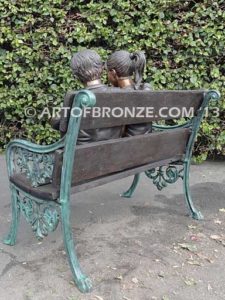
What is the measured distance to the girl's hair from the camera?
309cm

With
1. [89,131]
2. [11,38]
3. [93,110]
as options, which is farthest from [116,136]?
[11,38]

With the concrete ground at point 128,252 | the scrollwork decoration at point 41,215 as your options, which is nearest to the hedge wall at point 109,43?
the concrete ground at point 128,252

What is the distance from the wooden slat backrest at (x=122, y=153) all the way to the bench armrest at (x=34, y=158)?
147 millimetres

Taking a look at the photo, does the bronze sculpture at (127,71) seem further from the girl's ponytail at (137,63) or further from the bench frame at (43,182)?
the bench frame at (43,182)

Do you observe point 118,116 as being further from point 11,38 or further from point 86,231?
point 11,38

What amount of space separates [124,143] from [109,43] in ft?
9.49

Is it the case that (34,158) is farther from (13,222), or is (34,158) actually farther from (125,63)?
(125,63)

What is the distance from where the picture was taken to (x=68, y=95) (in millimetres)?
2346

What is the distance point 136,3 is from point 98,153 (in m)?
3.17

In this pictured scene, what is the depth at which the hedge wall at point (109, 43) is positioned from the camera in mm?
5199

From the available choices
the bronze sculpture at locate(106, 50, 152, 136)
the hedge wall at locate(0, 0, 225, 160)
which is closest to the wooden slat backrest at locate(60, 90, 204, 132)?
the bronze sculpture at locate(106, 50, 152, 136)

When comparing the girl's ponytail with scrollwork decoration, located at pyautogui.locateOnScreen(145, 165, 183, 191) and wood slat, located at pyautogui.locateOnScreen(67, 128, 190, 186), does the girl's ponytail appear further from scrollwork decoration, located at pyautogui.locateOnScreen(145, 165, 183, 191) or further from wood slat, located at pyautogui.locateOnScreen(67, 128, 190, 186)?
scrollwork decoration, located at pyautogui.locateOnScreen(145, 165, 183, 191)

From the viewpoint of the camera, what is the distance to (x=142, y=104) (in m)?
2.86

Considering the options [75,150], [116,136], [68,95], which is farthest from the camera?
[116,136]
